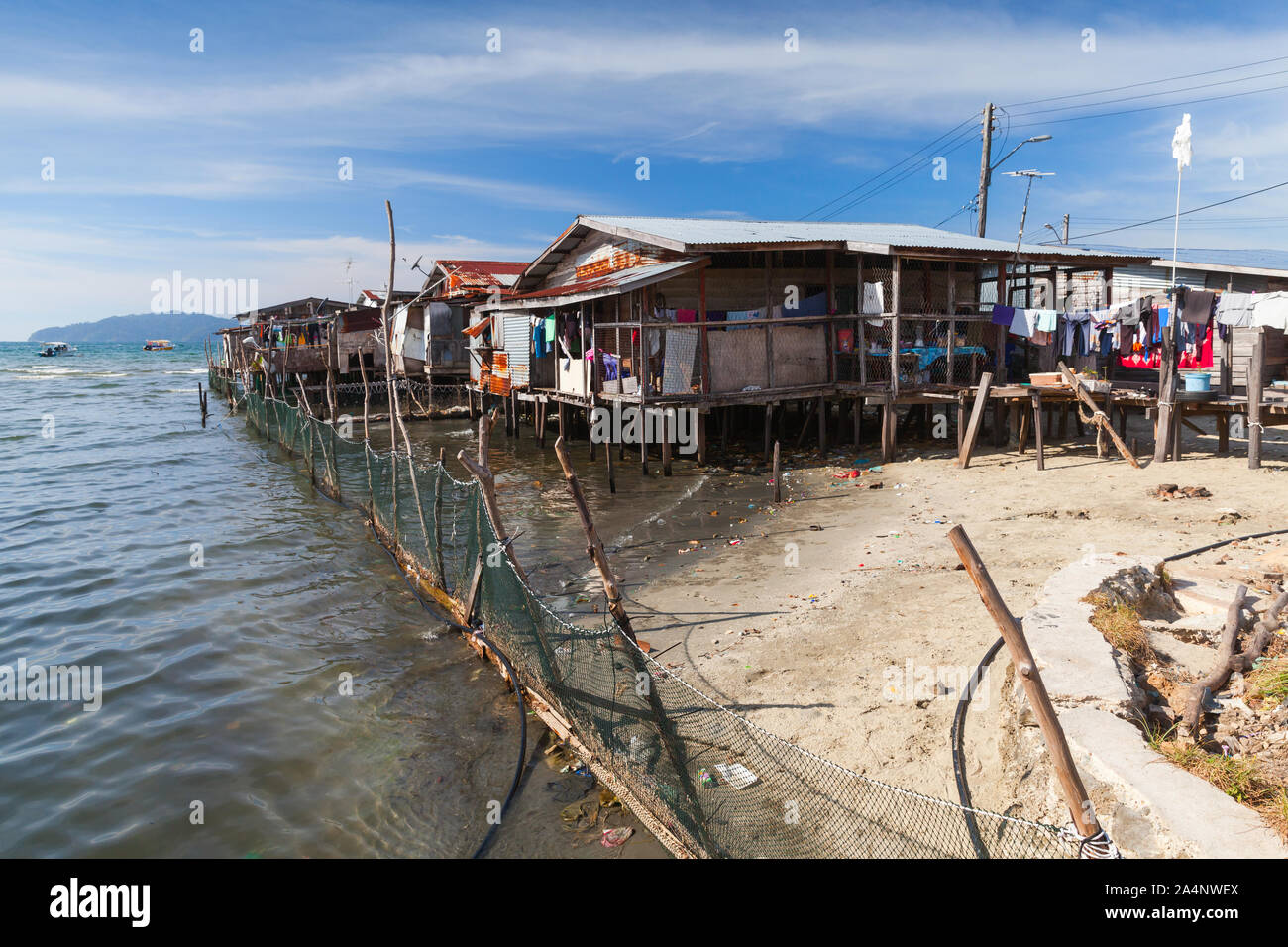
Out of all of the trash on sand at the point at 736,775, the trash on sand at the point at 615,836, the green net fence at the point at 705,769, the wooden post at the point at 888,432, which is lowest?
A: the trash on sand at the point at 615,836

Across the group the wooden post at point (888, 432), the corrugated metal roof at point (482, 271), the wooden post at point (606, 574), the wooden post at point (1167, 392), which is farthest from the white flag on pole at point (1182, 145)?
the corrugated metal roof at point (482, 271)

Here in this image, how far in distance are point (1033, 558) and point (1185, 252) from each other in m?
22.2

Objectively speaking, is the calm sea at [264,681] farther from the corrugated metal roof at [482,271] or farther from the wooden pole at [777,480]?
the corrugated metal roof at [482,271]

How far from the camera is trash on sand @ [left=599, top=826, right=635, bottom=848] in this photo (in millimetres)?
5297

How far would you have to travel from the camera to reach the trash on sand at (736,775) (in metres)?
5.29

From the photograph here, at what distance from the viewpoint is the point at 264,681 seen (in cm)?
841

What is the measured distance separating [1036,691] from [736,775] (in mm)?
2388

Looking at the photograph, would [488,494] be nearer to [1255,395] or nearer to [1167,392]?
[1255,395]

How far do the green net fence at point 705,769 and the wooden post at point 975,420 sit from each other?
10683 mm

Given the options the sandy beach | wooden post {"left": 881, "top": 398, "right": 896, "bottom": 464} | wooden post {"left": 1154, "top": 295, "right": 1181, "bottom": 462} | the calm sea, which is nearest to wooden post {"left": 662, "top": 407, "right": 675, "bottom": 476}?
the calm sea

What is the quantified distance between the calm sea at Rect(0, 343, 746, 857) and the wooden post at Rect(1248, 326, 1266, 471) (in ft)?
27.0

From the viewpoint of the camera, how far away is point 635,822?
547 centimetres
